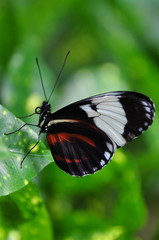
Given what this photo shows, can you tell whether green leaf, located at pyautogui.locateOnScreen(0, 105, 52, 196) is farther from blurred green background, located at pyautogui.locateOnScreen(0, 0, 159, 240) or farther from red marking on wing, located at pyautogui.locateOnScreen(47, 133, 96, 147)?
red marking on wing, located at pyautogui.locateOnScreen(47, 133, 96, 147)

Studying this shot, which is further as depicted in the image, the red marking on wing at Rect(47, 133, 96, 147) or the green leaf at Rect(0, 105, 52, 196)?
the red marking on wing at Rect(47, 133, 96, 147)

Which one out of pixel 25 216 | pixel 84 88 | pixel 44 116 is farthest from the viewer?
pixel 84 88

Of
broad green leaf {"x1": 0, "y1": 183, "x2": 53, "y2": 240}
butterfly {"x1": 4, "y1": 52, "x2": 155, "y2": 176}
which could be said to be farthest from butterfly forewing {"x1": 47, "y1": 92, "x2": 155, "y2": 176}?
broad green leaf {"x1": 0, "y1": 183, "x2": 53, "y2": 240}

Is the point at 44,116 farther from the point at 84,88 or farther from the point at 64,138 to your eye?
the point at 84,88

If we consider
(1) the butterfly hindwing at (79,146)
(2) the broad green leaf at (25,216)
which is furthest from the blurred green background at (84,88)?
(1) the butterfly hindwing at (79,146)

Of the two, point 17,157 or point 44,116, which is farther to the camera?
point 44,116

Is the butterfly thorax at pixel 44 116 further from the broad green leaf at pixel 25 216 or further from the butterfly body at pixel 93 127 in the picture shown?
the broad green leaf at pixel 25 216

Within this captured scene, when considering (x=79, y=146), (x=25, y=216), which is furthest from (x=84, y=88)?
(x=25, y=216)

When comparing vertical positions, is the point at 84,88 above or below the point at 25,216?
above
